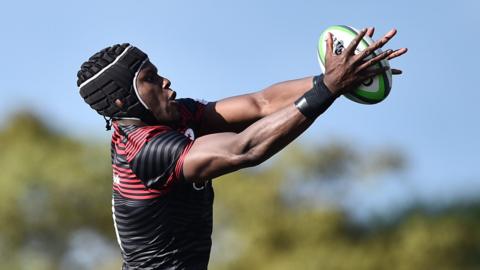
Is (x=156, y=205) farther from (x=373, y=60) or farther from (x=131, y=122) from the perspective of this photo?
(x=373, y=60)

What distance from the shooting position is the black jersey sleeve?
9375mm

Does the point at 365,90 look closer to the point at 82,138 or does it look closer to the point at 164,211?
the point at 164,211

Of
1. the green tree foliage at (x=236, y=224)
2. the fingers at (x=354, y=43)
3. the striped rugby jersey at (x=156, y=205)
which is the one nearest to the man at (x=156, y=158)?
the striped rugby jersey at (x=156, y=205)

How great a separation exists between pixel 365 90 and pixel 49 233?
1350 inches

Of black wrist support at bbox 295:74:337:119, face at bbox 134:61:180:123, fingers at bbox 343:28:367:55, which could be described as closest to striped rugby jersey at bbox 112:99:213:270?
face at bbox 134:61:180:123

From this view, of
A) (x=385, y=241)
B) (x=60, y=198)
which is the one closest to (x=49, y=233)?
(x=60, y=198)

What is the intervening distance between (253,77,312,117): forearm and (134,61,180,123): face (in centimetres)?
113

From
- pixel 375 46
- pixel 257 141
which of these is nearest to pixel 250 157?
pixel 257 141

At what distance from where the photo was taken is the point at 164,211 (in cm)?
984

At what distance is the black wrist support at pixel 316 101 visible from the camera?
8.84 m

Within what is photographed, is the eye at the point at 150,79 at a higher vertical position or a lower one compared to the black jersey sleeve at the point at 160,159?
higher

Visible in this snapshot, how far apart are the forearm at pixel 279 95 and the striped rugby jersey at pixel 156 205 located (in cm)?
88

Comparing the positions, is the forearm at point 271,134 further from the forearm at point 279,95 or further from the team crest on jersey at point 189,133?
the forearm at point 279,95

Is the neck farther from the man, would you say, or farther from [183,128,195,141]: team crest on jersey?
[183,128,195,141]: team crest on jersey
